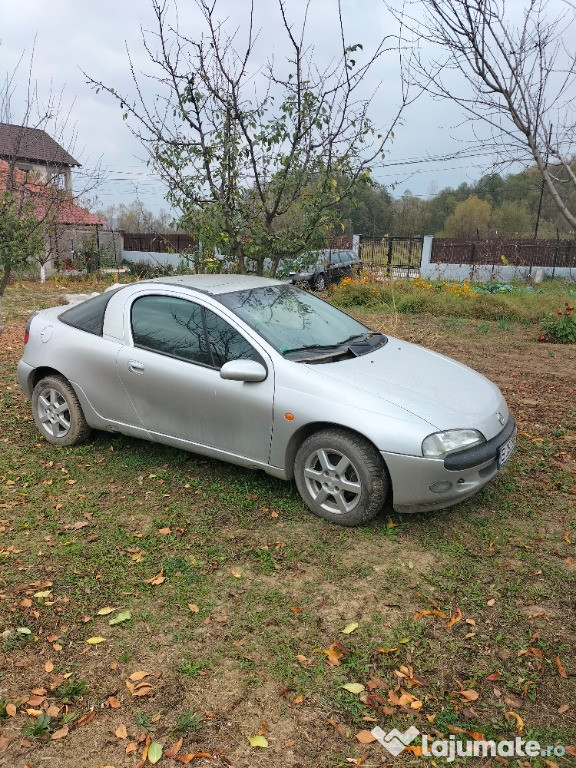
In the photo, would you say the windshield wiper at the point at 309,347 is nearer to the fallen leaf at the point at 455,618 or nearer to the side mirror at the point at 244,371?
the side mirror at the point at 244,371

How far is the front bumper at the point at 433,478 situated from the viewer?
342cm

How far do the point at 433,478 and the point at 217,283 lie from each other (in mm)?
2200

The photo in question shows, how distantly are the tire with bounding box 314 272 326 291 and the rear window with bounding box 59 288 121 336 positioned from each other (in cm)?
1414

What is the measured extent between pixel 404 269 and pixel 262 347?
19533 mm

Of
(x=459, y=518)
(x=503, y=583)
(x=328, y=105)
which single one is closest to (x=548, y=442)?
(x=459, y=518)

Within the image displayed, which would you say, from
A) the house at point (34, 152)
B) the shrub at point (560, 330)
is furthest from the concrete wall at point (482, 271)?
the house at point (34, 152)

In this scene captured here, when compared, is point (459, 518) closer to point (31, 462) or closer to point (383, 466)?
point (383, 466)

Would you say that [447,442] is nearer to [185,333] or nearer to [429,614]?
[429,614]

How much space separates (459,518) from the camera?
152 inches

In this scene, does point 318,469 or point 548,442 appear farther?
point 548,442

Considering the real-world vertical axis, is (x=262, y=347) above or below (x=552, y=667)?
above

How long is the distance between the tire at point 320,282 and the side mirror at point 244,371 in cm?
1512

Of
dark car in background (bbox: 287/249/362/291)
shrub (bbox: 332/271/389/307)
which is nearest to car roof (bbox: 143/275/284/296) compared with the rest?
shrub (bbox: 332/271/389/307)

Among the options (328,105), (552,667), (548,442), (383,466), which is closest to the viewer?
(552,667)
